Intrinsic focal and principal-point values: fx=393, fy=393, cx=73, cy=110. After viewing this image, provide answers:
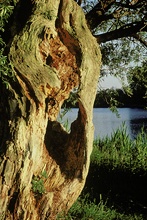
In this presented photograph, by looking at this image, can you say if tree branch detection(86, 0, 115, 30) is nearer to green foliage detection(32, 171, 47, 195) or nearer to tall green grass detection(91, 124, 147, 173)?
tall green grass detection(91, 124, 147, 173)

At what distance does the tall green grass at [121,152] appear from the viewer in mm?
10031

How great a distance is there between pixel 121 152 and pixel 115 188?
2335mm

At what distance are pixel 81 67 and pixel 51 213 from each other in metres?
2.33

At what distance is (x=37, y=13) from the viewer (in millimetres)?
5961

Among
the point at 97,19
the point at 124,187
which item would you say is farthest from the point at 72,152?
the point at 97,19

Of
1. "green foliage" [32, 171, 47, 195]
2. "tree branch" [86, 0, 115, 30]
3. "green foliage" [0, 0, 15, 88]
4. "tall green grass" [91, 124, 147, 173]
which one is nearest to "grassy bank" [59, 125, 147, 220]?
"tall green grass" [91, 124, 147, 173]

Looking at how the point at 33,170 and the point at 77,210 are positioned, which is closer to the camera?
the point at 33,170

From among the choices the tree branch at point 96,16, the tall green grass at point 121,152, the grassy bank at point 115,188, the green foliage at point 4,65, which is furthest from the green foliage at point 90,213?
the tree branch at point 96,16

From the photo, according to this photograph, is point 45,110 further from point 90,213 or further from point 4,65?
point 90,213

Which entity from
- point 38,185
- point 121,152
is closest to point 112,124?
point 121,152

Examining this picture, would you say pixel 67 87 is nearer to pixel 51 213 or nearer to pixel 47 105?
pixel 47 105

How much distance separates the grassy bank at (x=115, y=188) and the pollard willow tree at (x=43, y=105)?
80cm

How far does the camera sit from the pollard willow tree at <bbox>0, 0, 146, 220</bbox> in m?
5.43

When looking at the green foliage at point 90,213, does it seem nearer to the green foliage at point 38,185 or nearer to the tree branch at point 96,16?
the green foliage at point 38,185
